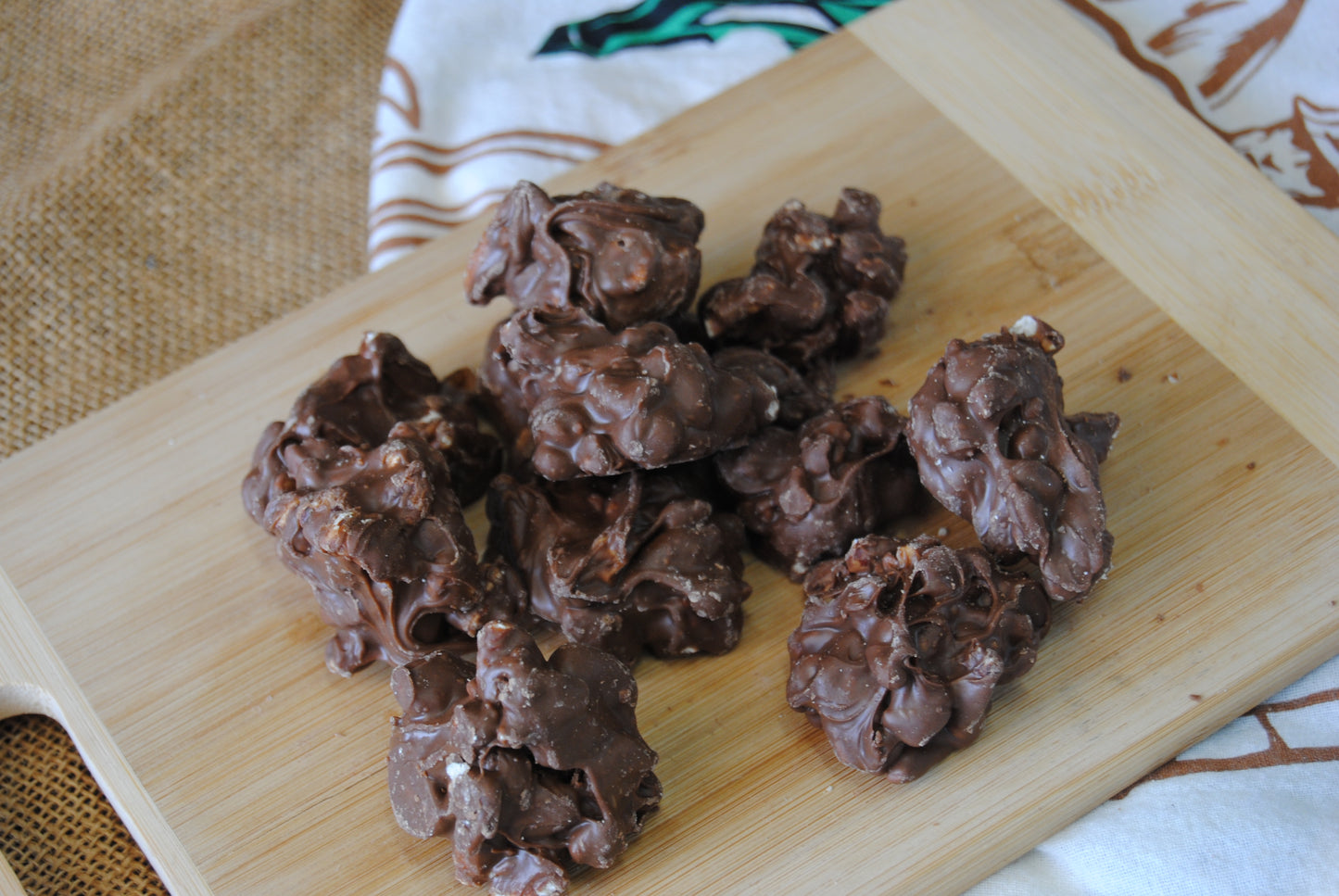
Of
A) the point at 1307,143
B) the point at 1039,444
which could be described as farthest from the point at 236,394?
the point at 1307,143

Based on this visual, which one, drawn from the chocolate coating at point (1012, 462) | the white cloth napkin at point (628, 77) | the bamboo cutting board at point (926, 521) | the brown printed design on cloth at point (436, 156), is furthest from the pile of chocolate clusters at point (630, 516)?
the white cloth napkin at point (628, 77)

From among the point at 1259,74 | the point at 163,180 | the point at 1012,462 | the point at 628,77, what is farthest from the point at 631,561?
the point at 1259,74

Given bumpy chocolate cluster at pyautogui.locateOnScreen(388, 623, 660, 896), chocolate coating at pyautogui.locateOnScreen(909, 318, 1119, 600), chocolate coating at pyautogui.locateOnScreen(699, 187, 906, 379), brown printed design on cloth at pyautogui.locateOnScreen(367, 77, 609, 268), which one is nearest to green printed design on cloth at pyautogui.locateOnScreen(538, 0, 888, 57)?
brown printed design on cloth at pyautogui.locateOnScreen(367, 77, 609, 268)

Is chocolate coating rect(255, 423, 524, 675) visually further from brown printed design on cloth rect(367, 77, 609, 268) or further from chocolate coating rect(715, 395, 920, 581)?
brown printed design on cloth rect(367, 77, 609, 268)

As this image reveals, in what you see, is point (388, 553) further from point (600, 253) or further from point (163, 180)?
point (163, 180)

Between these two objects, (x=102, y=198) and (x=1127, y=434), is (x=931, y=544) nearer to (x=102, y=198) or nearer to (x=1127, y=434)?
(x=1127, y=434)

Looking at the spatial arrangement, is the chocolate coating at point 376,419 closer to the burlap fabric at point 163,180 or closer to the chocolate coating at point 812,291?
the chocolate coating at point 812,291

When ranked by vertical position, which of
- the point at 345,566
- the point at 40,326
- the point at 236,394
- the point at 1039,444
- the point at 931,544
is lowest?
the point at 40,326
